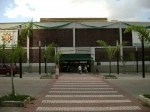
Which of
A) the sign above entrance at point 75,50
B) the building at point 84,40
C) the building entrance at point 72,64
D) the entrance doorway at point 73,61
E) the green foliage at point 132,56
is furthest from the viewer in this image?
the building entrance at point 72,64

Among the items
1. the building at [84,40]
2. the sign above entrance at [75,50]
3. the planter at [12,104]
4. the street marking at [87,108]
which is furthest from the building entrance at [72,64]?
the planter at [12,104]

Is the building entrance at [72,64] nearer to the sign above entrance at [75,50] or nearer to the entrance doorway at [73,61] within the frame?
the entrance doorway at [73,61]

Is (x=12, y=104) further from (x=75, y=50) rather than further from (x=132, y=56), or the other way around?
(x=132, y=56)

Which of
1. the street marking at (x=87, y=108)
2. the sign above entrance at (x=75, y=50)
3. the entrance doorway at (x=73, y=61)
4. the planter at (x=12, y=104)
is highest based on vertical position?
the sign above entrance at (x=75, y=50)

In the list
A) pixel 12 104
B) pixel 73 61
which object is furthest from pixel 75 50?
pixel 12 104

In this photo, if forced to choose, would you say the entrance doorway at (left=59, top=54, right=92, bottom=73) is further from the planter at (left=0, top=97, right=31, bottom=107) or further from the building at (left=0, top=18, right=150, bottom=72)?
the planter at (left=0, top=97, right=31, bottom=107)

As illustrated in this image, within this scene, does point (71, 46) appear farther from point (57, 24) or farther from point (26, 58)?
point (26, 58)

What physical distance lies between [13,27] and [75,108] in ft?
143

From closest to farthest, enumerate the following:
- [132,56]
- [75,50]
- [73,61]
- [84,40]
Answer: [132,56]
[75,50]
[84,40]
[73,61]

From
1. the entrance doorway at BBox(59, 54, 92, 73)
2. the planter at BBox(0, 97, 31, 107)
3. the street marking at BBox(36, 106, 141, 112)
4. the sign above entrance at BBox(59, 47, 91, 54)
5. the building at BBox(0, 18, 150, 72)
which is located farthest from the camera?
the building at BBox(0, 18, 150, 72)

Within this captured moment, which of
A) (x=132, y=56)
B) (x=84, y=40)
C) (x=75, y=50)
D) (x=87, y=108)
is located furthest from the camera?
(x=84, y=40)

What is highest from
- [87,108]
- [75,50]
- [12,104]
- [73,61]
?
[75,50]

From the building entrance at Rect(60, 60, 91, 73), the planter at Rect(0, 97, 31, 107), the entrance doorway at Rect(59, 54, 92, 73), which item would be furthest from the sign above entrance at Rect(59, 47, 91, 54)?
the planter at Rect(0, 97, 31, 107)

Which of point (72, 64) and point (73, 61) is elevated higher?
point (73, 61)
